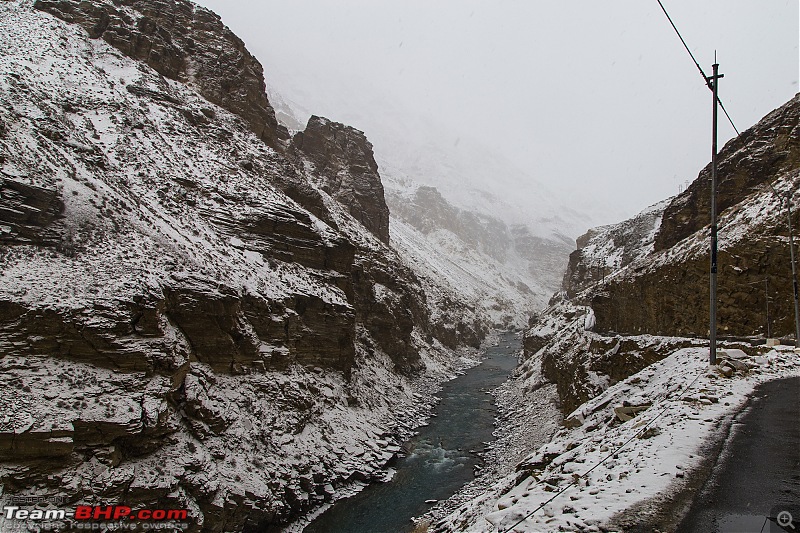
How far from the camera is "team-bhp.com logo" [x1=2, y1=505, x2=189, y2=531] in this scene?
13.7 meters

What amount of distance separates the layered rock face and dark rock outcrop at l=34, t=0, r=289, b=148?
41.7 metres

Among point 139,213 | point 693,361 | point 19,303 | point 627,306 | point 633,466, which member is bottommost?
point 19,303

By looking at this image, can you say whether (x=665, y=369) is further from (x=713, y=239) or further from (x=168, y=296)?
(x=168, y=296)

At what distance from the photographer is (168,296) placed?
22.1 meters

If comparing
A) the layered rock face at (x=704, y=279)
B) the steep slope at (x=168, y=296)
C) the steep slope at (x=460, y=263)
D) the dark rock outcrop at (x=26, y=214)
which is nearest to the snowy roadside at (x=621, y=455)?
the layered rock face at (x=704, y=279)

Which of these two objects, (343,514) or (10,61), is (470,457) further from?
(10,61)

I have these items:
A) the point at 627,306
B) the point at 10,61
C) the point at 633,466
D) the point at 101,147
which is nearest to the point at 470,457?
the point at 627,306

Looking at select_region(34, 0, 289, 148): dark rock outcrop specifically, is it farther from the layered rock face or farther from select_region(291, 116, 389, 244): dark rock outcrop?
the layered rock face

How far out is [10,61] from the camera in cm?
3031

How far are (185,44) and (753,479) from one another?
57786 millimetres

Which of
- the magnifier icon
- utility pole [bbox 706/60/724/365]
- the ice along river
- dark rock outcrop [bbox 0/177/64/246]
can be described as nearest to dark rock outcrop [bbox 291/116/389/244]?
the ice along river

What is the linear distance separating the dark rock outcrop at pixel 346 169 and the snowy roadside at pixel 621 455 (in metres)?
55.5

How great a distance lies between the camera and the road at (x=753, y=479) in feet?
18.9

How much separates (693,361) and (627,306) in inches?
591
